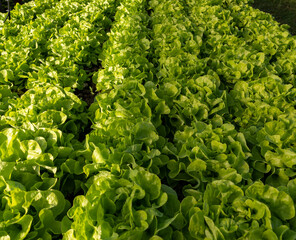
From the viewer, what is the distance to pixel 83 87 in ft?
16.6

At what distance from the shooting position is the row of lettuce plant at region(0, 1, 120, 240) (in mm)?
2072

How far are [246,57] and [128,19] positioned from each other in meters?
3.34

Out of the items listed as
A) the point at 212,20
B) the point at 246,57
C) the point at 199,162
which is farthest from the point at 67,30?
the point at 199,162

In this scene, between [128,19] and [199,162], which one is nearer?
[199,162]

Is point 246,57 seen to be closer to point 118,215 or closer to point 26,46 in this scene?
point 118,215

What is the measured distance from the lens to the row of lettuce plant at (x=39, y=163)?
2072 mm

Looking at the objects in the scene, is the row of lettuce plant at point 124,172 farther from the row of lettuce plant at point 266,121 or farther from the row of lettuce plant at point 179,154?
the row of lettuce plant at point 266,121

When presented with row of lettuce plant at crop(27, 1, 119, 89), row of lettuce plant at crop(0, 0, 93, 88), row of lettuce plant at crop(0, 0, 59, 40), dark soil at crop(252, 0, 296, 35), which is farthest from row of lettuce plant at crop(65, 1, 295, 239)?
dark soil at crop(252, 0, 296, 35)

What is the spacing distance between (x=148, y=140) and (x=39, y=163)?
1.20 meters

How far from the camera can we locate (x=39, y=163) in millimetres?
2490

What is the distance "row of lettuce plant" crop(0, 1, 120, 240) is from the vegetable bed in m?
0.01

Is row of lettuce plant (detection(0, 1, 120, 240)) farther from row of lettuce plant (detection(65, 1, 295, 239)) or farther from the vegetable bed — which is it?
row of lettuce plant (detection(65, 1, 295, 239))

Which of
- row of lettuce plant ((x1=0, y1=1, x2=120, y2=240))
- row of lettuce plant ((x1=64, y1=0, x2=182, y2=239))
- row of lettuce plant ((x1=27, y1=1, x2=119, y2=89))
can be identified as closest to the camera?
row of lettuce plant ((x1=64, y1=0, x2=182, y2=239))

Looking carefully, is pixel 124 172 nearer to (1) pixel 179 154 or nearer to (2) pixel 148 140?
(2) pixel 148 140
